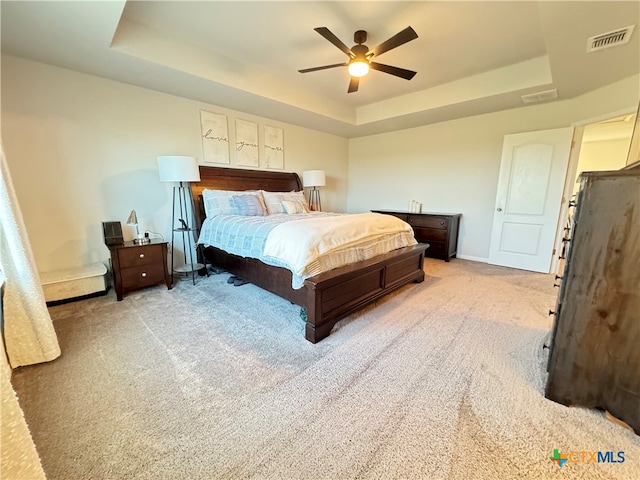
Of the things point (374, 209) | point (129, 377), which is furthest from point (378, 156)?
point (129, 377)

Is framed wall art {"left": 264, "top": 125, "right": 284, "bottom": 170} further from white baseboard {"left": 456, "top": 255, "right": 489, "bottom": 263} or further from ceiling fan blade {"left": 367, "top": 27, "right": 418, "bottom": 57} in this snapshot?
white baseboard {"left": 456, "top": 255, "right": 489, "bottom": 263}

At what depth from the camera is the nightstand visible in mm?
2770

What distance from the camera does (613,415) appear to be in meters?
1.35

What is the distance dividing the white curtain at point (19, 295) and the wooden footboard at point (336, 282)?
160 centimetres

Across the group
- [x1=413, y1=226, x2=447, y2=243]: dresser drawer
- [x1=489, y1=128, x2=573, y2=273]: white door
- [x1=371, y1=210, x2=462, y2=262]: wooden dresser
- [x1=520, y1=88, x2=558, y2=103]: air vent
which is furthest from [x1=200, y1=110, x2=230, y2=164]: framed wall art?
[x1=489, y1=128, x2=573, y2=273]: white door

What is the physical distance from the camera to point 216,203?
11.7 ft

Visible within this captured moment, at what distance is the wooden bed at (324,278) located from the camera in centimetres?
206

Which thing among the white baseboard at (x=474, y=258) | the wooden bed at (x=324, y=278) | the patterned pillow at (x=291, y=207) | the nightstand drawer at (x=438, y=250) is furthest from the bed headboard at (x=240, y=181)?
the white baseboard at (x=474, y=258)

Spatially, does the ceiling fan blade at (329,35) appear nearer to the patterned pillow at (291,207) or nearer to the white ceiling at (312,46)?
the white ceiling at (312,46)

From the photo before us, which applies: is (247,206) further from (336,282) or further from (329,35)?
(329,35)

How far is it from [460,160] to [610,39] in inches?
95.4

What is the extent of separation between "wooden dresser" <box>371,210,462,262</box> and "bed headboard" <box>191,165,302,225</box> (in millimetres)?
2312

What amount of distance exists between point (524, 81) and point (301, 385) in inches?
162

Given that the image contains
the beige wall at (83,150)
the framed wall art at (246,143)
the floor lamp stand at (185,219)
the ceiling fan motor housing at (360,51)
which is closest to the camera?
the ceiling fan motor housing at (360,51)
